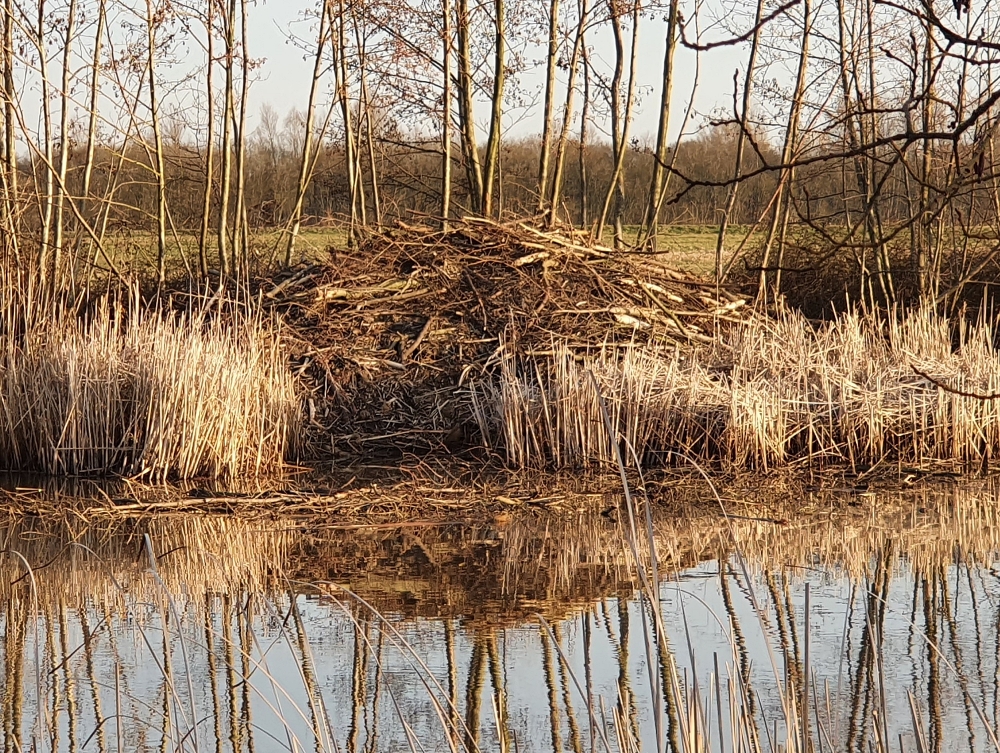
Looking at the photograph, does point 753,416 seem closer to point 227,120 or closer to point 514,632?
point 514,632

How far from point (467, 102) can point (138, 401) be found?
5.61 meters

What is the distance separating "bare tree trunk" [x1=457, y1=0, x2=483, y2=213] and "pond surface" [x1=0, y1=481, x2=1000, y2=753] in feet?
20.0

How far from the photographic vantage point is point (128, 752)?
337cm

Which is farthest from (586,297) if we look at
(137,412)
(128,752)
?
(128,752)

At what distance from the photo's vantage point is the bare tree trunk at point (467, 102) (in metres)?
12.2

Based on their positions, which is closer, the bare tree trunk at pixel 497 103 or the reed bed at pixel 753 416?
the reed bed at pixel 753 416

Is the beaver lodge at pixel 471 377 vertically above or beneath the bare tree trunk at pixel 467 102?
beneath

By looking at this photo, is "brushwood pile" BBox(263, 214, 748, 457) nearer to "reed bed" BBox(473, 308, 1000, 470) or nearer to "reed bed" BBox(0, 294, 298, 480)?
"reed bed" BBox(473, 308, 1000, 470)

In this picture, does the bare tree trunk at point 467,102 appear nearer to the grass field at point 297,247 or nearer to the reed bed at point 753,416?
the grass field at point 297,247

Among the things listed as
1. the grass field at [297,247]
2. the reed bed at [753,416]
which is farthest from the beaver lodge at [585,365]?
the grass field at [297,247]

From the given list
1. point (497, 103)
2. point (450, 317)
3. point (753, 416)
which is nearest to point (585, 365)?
point (753, 416)

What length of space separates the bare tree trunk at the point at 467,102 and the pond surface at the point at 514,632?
611 centimetres

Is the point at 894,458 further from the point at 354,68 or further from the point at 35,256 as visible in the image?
the point at 354,68

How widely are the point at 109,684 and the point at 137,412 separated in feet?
13.6
